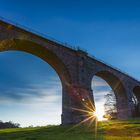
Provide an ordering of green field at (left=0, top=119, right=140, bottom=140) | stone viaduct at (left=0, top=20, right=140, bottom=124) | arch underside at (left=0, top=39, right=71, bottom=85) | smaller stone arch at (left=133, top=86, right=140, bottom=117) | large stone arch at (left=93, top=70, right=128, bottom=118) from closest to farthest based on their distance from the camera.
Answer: green field at (left=0, top=119, right=140, bottom=140)
stone viaduct at (left=0, top=20, right=140, bottom=124)
arch underside at (left=0, top=39, right=71, bottom=85)
large stone arch at (left=93, top=70, right=128, bottom=118)
smaller stone arch at (left=133, top=86, right=140, bottom=117)

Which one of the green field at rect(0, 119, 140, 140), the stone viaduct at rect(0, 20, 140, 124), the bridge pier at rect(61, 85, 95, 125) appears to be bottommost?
the green field at rect(0, 119, 140, 140)

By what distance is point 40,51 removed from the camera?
106 feet

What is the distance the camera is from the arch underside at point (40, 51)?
28797 millimetres

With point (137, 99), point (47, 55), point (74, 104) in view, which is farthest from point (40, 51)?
point (137, 99)

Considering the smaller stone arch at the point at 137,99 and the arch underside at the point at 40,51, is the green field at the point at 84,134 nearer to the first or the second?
the arch underside at the point at 40,51

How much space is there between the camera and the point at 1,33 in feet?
89.2

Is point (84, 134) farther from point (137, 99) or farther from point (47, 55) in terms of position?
point (137, 99)

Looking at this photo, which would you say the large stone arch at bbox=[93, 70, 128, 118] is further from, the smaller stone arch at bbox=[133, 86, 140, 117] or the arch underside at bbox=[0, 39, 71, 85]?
the arch underside at bbox=[0, 39, 71, 85]

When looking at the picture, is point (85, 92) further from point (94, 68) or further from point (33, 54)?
point (33, 54)

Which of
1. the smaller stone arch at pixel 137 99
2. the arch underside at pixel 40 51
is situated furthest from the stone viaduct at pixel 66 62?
the smaller stone arch at pixel 137 99

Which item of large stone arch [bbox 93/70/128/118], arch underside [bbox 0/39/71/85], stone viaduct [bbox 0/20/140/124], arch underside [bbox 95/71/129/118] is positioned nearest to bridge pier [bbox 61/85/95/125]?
stone viaduct [bbox 0/20/140/124]

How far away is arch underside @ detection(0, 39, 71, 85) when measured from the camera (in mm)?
28797

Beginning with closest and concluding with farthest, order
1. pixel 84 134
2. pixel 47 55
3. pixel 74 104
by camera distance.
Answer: pixel 84 134, pixel 47 55, pixel 74 104

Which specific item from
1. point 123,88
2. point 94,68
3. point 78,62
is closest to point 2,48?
point 78,62
